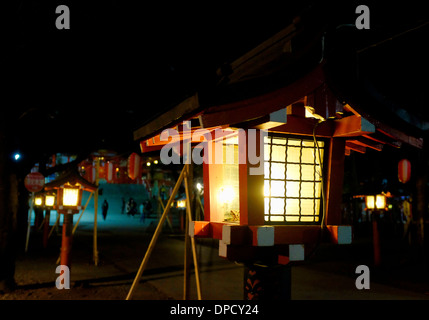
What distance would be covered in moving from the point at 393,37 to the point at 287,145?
3.62 metres

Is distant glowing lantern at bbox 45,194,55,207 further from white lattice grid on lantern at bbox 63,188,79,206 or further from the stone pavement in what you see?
white lattice grid on lantern at bbox 63,188,79,206

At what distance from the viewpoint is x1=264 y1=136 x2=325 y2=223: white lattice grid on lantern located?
3.63 meters

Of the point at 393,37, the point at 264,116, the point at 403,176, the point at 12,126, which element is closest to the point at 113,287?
the point at 12,126

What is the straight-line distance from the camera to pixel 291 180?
12.3 feet

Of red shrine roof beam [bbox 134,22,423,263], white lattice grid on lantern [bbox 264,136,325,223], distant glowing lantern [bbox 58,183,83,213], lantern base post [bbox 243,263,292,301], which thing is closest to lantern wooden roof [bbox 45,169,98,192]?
distant glowing lantern [bbox 58,183,83,213]

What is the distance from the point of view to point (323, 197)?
12.5 ft

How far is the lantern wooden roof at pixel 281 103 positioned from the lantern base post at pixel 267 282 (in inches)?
59.1

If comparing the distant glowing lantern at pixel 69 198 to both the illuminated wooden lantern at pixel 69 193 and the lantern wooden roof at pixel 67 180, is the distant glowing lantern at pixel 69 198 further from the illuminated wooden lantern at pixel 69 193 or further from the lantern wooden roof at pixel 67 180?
the lantern wooden roof at pixel 67 180

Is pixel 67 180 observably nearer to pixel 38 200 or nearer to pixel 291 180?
pixel 291 180

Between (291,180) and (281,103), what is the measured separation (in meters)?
0.95

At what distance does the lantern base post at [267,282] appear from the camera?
3.78 meters

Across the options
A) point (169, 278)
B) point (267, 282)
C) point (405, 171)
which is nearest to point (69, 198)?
point (169, 278)
